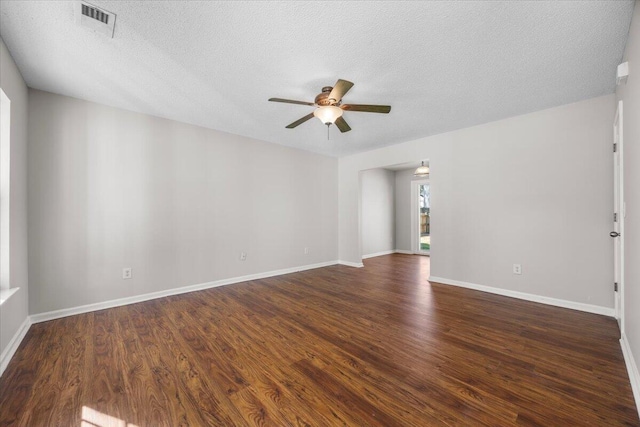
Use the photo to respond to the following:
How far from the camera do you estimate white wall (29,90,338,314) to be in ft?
9.39

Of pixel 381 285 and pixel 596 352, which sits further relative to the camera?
pixel 381 285

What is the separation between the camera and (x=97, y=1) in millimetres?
1626

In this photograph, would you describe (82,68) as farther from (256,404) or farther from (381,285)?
(381,285)

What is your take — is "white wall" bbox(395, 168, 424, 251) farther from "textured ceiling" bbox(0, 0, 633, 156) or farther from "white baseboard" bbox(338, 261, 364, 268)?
"textured ceiling" bbox(0, 0, 633, 156)

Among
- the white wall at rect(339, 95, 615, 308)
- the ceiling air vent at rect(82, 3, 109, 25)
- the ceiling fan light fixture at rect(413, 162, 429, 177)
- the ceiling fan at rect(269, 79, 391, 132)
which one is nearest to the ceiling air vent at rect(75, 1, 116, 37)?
the ceiling air vent at rect(82, 3, 109, 25)

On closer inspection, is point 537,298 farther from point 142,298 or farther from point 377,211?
point 142,298

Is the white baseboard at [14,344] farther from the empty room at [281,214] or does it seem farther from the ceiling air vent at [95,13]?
the ceiling air vent at [95,13]

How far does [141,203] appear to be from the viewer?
3.44m

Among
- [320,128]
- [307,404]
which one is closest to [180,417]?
[307,404]

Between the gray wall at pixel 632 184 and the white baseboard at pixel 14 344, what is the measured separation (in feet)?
13.6

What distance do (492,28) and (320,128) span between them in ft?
8.03

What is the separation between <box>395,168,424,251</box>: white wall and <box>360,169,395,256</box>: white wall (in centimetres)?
15

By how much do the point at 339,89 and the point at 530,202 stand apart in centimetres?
293

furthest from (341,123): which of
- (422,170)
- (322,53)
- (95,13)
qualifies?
(422,170)
